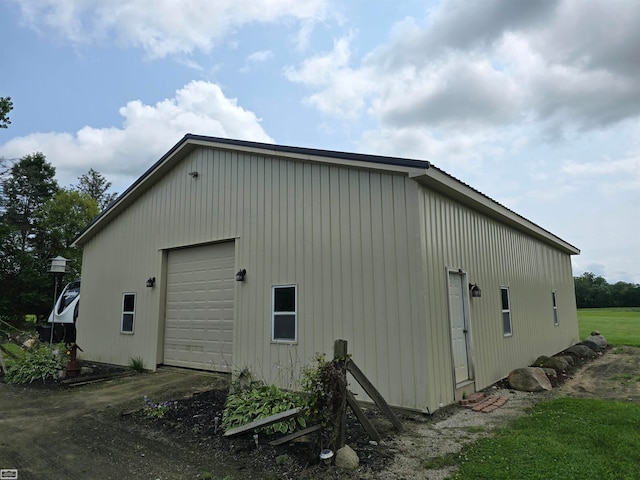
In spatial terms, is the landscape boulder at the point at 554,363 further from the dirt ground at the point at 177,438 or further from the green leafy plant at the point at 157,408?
the green leafy plant at the point at 157,408

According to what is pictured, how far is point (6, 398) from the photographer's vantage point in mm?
7359

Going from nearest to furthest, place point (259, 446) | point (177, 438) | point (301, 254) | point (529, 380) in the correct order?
1. point (259, 446)
2. point (177, 438)
3. point (301, 254)
4. point (529, 380)

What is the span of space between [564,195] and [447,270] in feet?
32.9

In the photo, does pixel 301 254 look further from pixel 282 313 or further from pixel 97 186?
pixel 97 186

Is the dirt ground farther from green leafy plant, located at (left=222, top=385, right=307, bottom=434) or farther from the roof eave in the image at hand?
the roof eave

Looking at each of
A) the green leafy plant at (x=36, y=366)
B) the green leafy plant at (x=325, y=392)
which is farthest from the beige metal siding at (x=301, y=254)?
the green leafy plant at (x=325, y=392)

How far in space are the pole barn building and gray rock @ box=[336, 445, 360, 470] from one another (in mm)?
2134

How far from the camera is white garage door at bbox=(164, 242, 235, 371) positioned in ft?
28.9

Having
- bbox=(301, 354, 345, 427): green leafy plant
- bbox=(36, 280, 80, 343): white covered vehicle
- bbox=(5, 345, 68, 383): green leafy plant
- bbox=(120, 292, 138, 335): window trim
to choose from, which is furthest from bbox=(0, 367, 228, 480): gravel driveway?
bbox=(36, 280, 80, 343): white covered vehicle

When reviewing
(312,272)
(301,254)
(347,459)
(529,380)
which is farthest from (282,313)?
(529,380)

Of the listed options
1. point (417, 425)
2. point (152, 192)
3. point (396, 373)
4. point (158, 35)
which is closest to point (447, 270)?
point (396, 373)

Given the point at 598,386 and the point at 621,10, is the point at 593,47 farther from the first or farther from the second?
the point at 598,386

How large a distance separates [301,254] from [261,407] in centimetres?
307

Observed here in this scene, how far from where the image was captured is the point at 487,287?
8500mm
